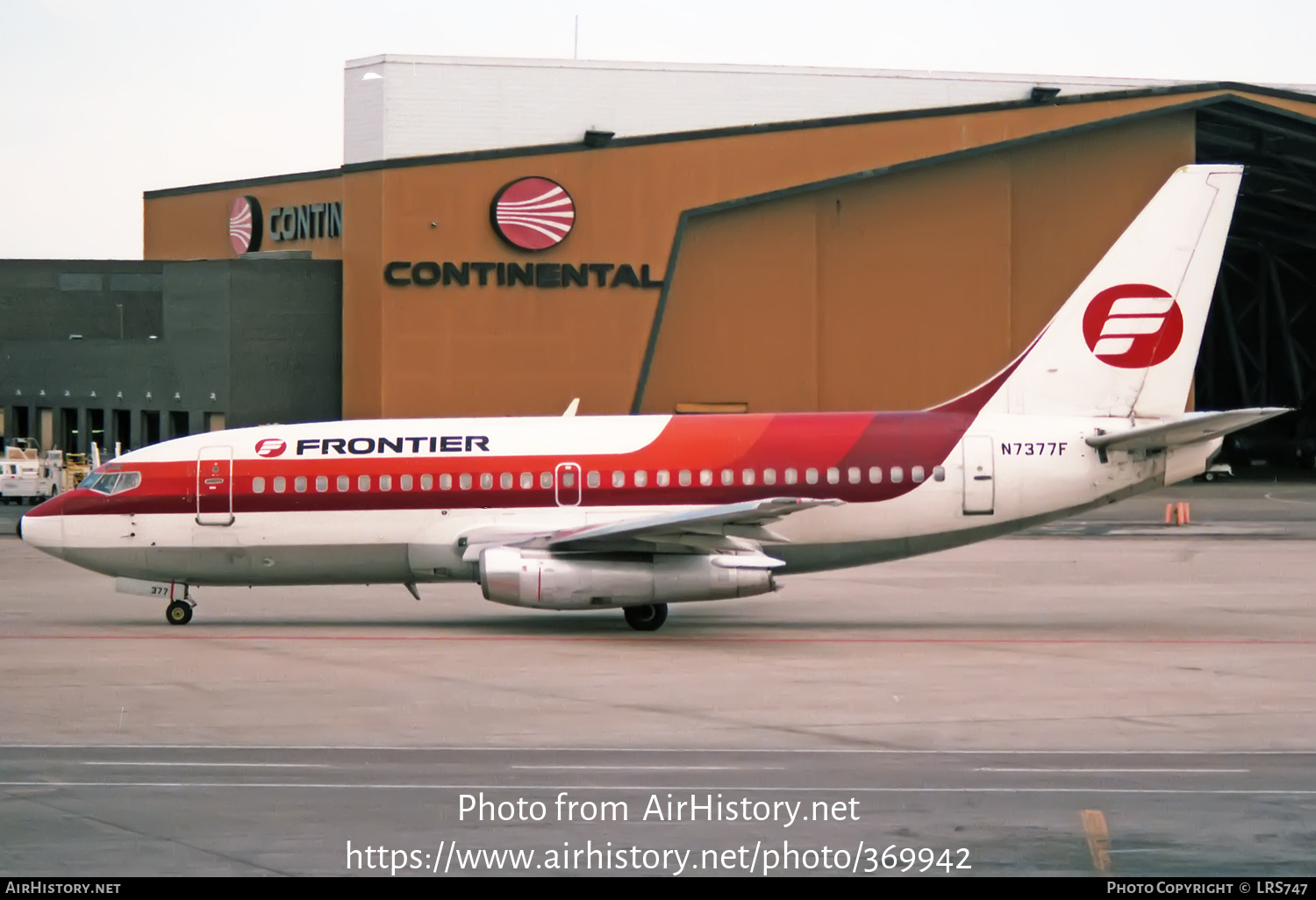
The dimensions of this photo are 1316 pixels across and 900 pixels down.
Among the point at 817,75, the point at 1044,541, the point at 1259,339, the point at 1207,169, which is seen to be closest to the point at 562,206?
the point at 817,75

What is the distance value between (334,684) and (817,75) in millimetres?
51250

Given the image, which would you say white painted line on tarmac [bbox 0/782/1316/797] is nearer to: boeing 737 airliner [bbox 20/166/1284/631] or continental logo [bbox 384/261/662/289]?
boeing 737 airliner [bbox 20/166/1284/631]

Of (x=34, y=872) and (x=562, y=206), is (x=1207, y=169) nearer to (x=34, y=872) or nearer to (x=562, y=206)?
→ (x=34, y=872)

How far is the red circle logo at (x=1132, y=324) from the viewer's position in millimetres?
28172

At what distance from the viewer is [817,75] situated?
68.3 metres

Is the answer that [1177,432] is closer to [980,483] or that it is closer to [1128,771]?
[980,483]

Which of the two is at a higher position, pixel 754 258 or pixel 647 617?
pixel 754 258

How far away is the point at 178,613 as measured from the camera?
28.1m

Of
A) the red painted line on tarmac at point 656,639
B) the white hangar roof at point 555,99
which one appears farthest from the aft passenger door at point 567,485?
the white hangar roof at point 555,99

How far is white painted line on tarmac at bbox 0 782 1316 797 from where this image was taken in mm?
14844

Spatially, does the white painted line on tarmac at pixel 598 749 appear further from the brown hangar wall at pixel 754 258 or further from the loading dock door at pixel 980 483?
the brown hangar wall at pixel 754 258

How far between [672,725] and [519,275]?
142 ft

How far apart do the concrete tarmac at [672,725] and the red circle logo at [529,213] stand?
28267 millimetres

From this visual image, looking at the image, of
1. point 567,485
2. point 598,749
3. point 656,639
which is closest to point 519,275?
point 567,485
